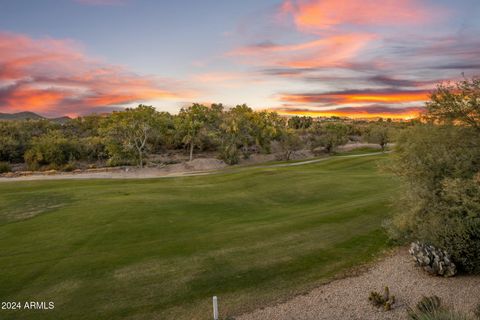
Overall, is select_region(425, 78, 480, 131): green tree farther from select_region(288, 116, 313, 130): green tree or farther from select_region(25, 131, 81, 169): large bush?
select_region(288, 116, 313, 130): green tree

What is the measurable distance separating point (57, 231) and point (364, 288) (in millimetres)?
17211

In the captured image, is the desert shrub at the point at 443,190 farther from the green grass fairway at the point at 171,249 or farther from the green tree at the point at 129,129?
the green tree at the point at 129,129

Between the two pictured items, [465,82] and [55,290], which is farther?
[465,82]

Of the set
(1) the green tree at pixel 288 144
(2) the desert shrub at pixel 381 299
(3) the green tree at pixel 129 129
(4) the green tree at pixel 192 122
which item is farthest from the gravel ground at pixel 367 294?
(1) the green tree at pixel 288 144

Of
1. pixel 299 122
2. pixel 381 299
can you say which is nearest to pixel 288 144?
pixel 381 299

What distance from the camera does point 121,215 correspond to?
24.3m

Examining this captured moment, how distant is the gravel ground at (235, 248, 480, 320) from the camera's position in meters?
11.2

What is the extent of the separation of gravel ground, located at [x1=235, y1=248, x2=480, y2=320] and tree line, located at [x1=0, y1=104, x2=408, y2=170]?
48703 mm

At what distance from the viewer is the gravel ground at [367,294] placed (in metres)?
11.2

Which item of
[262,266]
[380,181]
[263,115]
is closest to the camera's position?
[262,266]

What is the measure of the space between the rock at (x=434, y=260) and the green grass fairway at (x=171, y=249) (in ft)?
7.80

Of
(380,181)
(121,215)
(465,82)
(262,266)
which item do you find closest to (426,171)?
(465,82)

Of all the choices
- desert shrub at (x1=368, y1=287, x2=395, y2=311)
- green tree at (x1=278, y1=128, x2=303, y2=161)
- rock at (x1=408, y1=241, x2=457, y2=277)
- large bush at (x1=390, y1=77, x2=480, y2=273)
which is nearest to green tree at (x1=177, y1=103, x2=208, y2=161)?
green tree at (x1=278, y1=128, x2=303, y2=161)

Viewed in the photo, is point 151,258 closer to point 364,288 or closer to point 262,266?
point 262,266
